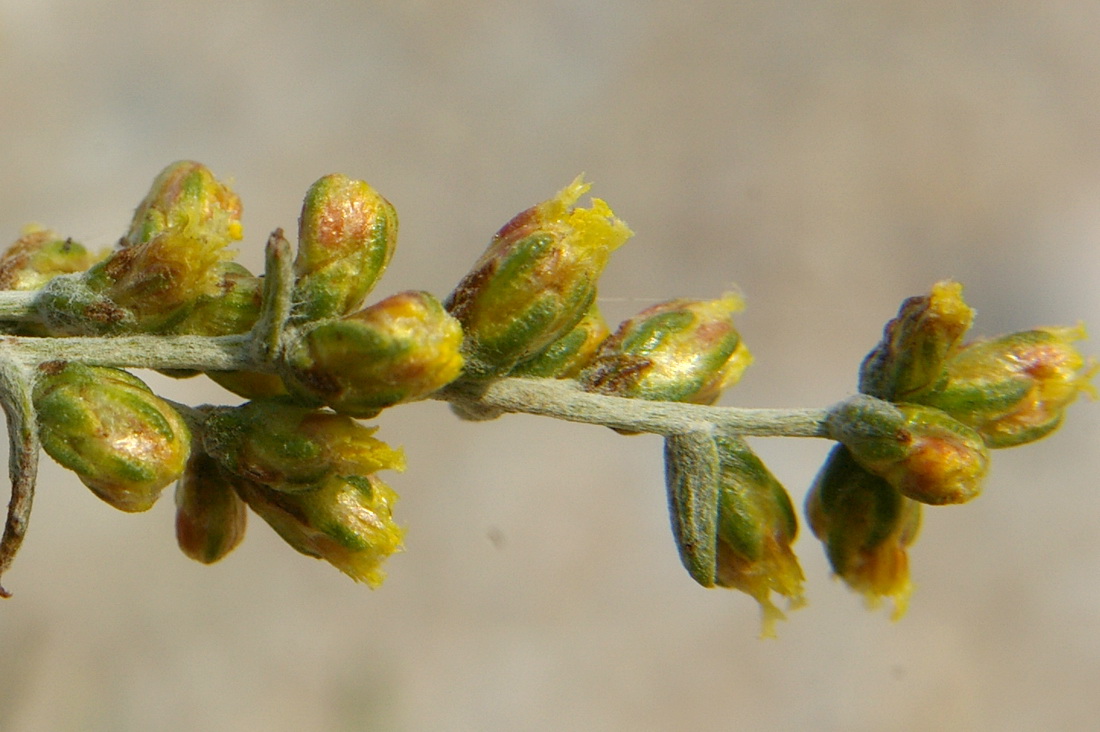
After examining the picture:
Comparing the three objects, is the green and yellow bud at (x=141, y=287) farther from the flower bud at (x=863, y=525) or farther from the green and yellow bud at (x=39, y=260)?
the flower bud at (x=863, y=525)

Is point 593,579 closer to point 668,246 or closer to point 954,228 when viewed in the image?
point 668,246

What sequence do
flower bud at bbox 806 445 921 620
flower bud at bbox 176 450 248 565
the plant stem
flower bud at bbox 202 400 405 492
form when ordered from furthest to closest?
flower bud at bbox 806 445 921 620 < flower bud at bbox 176 450 248 565 < the plant stem < flower bud at bbox 202 400 405 492

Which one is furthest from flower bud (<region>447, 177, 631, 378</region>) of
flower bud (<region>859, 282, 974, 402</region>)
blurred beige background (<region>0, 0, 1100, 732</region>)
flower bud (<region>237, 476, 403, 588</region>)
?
blurred beige background (<region>0, 0, 1100, 732</region>)

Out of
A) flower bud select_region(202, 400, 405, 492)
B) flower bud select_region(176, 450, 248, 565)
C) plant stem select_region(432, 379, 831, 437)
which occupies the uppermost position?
plant stem select_region(432, 379, 831, 437)

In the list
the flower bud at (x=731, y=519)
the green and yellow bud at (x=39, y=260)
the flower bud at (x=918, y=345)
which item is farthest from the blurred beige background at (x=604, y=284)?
the flower bud at (x=918, y=345)

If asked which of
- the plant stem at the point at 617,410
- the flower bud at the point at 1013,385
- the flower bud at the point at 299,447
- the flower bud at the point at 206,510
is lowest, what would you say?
the flower bud at the point at 206,510

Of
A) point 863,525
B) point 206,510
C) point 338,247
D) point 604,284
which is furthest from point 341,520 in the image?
point 604,284

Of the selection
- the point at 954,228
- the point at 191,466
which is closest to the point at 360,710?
the point at 191,466

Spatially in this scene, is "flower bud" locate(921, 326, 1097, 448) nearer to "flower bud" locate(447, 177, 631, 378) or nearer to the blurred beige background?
"flower bud" locate(447, 177, 631, 378)

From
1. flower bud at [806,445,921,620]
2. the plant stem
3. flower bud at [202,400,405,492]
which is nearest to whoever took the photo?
flower bud at [202,400,405,492]
